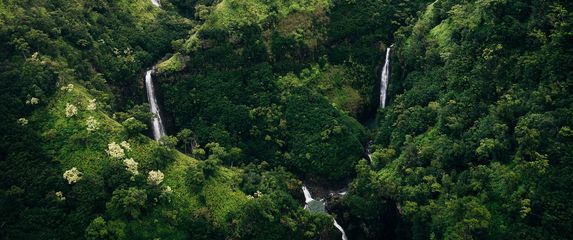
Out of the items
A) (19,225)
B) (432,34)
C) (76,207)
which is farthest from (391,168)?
(19,225)

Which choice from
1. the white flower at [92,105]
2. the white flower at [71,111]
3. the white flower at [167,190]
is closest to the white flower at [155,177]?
the white flower at [167,190]

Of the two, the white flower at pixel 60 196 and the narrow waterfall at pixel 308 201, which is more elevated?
the white flower at pixel 60 196

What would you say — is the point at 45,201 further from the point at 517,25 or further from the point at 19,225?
the point at 517,25

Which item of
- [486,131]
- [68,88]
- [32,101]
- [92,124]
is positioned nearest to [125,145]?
[92,124]

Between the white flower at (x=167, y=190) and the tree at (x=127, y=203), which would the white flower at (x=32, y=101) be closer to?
the tree at (x=127, y=203)

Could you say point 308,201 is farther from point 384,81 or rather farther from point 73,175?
point 73,175

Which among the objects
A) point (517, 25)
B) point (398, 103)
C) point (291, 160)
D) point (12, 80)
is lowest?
point (291, 160)
